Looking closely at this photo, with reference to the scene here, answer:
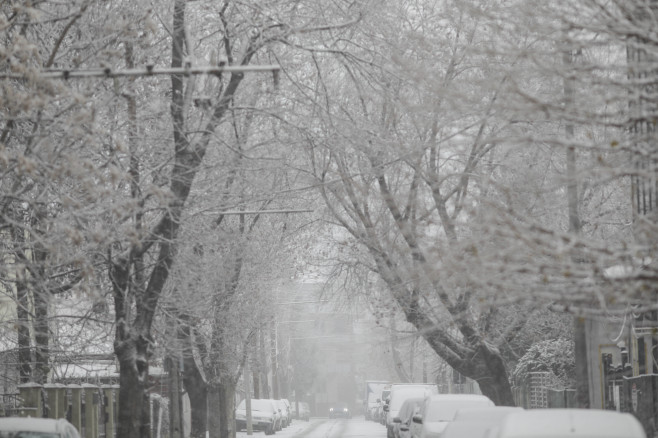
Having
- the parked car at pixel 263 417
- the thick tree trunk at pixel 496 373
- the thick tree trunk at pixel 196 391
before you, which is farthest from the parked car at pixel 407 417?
the parked car at pixel 263 417

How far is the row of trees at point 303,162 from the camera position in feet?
33.8

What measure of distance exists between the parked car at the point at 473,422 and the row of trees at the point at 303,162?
1585 mm

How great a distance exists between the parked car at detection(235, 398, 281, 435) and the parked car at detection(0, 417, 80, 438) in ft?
135

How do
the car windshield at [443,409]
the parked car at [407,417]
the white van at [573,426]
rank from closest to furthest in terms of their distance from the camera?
the white van at [573,426] → the car windshield at [443,409] → the parked car at [407,417]

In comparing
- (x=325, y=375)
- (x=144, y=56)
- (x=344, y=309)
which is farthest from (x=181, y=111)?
(x=325, y=375)

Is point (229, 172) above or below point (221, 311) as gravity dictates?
above

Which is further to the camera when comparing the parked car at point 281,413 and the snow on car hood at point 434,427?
the parked car at point 281,413

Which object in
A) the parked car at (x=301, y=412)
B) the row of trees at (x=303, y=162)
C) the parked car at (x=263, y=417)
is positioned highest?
the row of trees at (x=303, y=162)

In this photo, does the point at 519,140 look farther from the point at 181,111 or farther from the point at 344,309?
the point at 344,309

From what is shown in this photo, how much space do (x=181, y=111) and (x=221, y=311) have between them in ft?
41.7

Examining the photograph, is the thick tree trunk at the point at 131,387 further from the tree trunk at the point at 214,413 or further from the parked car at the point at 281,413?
the parked car at the point at 281,413

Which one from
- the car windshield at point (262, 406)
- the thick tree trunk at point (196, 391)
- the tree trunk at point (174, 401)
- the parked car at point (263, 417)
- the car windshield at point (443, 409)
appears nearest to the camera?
the car windshield at point (443, 409)

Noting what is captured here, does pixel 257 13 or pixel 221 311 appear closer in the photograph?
pixel 257 13

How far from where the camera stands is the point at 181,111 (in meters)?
17.0
